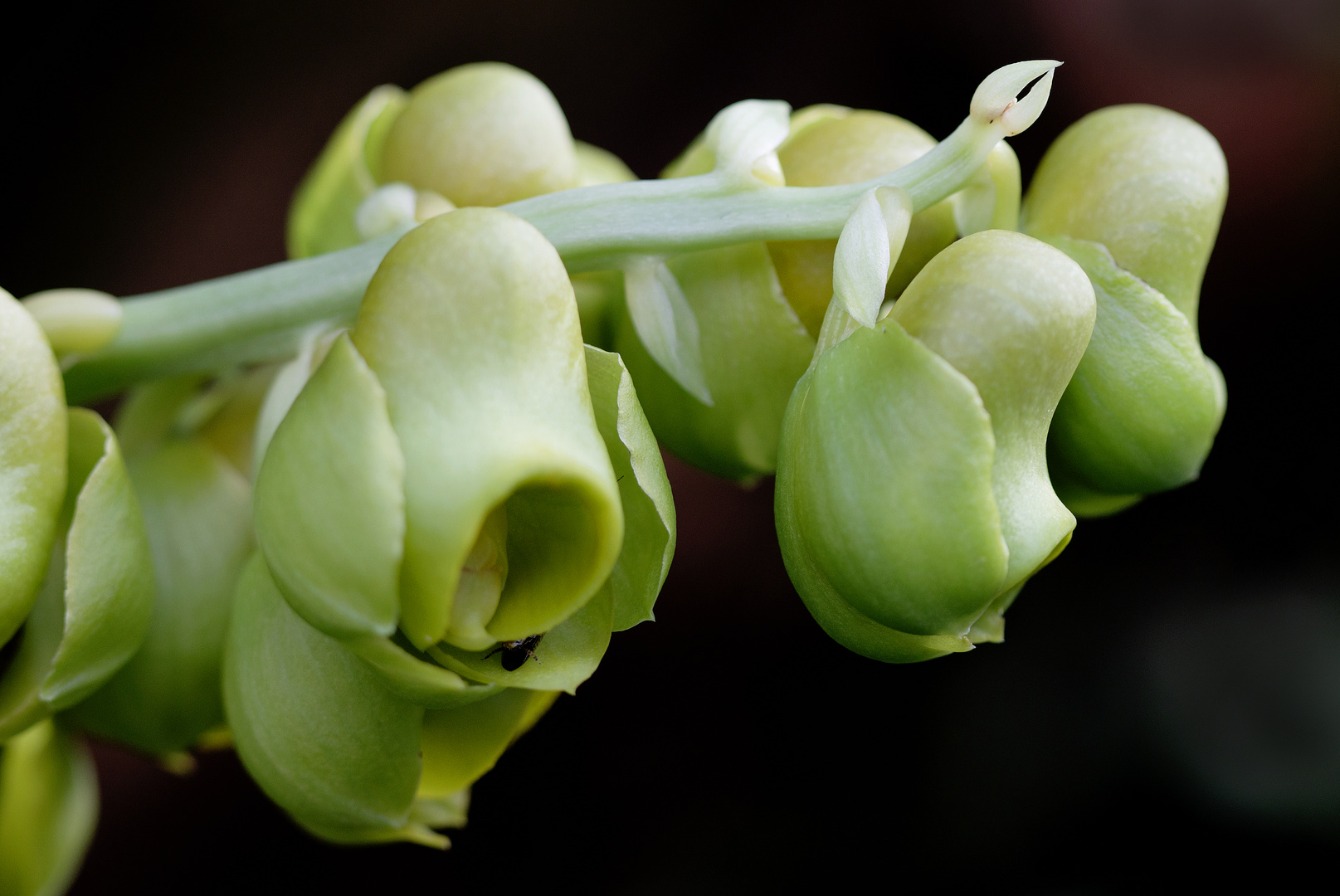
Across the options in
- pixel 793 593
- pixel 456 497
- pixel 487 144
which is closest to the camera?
pixel 456 497

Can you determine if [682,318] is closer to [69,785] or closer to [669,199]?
[669,199]

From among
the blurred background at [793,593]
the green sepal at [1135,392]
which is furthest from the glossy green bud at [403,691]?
the blurred background at [793,593]

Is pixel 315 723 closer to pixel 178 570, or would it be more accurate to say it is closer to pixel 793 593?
pixel 178 570

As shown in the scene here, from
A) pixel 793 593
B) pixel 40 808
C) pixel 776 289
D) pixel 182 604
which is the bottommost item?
pixel 793 593

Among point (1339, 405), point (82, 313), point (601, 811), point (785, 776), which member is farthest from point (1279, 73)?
point (82, 313)

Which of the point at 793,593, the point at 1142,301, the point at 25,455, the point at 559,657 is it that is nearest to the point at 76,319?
the point at 25,455

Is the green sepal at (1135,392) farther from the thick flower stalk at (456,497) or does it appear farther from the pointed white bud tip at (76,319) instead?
the pointed white bud tip at (76,319)

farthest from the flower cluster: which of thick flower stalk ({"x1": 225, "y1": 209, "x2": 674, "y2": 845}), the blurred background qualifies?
the blurred background
